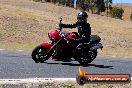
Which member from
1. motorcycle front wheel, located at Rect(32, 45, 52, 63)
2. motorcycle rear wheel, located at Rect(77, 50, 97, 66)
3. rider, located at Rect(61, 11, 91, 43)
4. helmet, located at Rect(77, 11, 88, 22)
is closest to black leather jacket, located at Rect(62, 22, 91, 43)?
rider, located at Rect(61, 11, 91, 43)

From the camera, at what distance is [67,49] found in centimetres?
1331

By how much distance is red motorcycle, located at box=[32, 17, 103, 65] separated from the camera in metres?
13.1

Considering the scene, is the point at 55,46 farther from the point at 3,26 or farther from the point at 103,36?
the point at 103,36

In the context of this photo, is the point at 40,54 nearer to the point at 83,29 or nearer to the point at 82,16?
the point at 83,29

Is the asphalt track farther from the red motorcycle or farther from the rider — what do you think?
the rider

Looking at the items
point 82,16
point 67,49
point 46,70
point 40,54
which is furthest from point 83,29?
point 46,70

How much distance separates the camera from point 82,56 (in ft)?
43.6

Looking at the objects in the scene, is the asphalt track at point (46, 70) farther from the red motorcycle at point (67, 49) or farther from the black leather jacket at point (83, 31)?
the black leather jacket at point (83, 31)

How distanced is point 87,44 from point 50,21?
2690 centimetres

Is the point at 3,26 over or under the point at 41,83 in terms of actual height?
under

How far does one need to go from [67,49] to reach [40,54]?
33.6 inches

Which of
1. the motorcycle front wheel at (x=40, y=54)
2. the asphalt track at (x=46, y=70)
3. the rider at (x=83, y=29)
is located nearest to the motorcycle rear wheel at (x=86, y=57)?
the asphalt track at (x=46, y=70)

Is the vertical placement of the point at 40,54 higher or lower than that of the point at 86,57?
higher

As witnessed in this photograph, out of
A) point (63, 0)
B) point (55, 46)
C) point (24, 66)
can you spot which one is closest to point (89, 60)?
point (55, 46)
